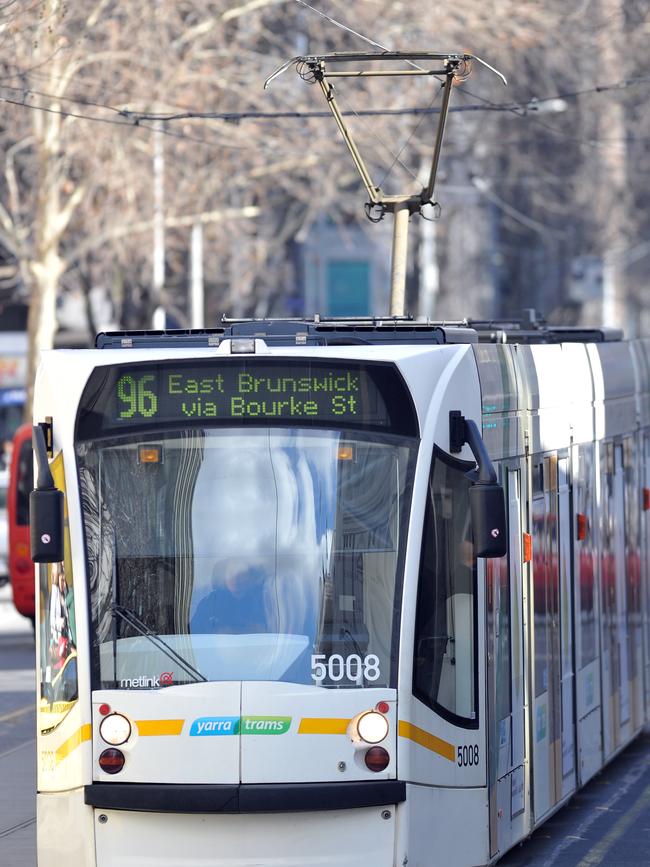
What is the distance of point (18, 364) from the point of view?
45.3 m

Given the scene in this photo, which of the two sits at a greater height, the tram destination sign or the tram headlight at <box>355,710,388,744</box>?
the tram destination sign

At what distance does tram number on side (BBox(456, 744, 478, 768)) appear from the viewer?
8.13 metres

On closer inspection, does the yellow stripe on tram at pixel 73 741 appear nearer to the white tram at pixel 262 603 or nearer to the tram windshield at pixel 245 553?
the white tram at pixel 262 603

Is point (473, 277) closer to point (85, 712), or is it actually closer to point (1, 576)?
point (1, 576)

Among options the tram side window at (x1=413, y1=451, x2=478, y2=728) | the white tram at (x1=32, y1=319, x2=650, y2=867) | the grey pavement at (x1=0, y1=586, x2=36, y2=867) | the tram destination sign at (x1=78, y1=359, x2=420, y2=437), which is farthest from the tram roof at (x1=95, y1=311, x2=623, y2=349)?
the grey pavement at (x1=0, y1=586, x2=36, y2=867)

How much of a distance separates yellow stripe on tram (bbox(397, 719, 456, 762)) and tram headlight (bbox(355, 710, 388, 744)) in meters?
0.07

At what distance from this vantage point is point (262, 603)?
772cm

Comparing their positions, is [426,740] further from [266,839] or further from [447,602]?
[266,839]

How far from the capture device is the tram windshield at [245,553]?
303 inches

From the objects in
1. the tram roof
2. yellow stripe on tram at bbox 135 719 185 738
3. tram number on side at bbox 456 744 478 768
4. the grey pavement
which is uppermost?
the tram roof

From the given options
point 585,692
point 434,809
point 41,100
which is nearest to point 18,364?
point 41,100

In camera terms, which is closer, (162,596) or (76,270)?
(162,596)

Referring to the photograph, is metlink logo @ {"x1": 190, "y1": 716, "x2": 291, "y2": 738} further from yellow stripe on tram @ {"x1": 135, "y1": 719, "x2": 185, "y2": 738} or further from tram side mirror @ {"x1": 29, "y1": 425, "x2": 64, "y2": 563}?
tram side mirror @ {"x1": 29, "y1": 425, "x2": 64, "y2": 563}

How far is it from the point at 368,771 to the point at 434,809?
16.4 inches
